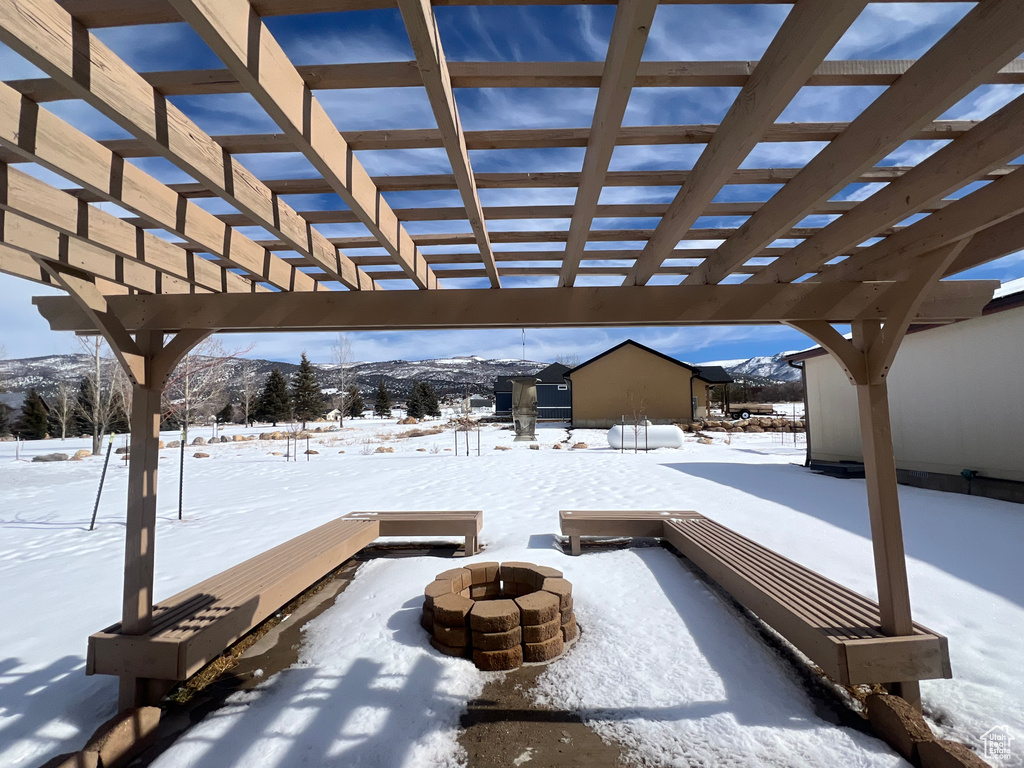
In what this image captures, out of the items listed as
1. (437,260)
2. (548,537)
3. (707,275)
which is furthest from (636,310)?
(548,537)

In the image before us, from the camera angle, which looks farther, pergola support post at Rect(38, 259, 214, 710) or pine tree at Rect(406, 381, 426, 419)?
pine tree at Rect(406, 381, 426, 419)

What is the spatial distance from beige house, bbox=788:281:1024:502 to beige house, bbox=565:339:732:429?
14664 millimetres

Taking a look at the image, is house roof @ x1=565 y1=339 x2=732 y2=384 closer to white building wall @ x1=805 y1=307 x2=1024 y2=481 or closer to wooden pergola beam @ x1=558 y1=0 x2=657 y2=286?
white building wall @ x1=805 y1=307 x2=1024 y2=481

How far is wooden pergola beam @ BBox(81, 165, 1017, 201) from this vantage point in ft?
7.70

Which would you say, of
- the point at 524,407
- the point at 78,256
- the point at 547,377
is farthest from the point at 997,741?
the point at 547,377

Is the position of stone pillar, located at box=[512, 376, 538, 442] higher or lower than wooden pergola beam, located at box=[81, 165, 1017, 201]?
lower

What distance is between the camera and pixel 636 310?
11.3 feet

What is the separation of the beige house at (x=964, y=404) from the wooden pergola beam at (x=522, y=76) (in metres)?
8.17

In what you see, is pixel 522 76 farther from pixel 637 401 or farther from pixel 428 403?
pixel 428 403

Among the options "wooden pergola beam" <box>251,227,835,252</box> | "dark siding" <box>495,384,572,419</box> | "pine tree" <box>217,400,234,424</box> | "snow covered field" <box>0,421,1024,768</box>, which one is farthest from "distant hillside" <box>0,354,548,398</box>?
"wooden pergola beam" <box>251,227,835,252</box>

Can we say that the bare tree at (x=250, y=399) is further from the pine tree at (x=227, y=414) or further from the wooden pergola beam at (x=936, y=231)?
the wooden pergola beam at (x=936, y=231)

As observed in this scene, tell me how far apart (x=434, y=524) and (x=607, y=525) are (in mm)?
1954

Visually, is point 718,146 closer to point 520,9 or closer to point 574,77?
point 574,77

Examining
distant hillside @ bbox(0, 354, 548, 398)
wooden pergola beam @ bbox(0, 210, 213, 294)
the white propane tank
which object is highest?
distant hillside @ bbox(0, 354, 548, 398)
